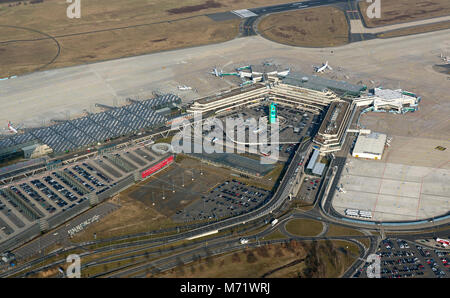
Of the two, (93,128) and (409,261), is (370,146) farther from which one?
(93,128)

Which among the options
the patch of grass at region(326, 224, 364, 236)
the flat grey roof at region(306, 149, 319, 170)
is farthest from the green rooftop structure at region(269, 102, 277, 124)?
the patch of grass at region(326, 224, 364, 236)

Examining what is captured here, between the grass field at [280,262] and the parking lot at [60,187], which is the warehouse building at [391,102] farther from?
the parking lot at [60,187]

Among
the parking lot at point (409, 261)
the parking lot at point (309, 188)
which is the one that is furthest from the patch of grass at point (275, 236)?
the parking lot at point (409, 261)

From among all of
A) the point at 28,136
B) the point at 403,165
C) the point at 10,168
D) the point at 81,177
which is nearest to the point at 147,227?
the point at 81,177

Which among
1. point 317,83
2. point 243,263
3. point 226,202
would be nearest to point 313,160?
point 226,202

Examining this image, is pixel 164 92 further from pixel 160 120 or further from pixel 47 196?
pixel 47 196
